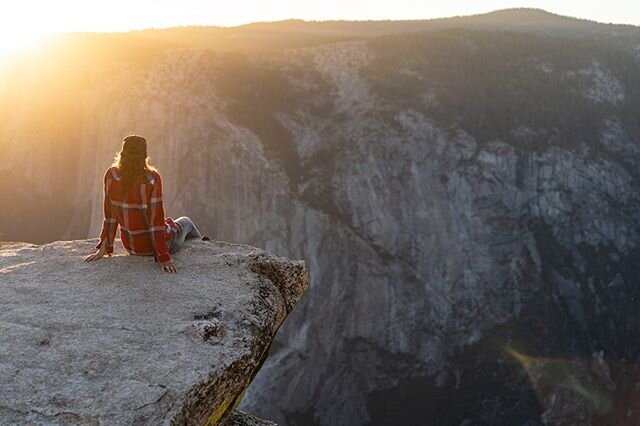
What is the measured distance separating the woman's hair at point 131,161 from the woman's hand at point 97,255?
2.70 feet

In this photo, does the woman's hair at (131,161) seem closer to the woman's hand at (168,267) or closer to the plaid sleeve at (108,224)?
the plaid sleeve at (108,224)

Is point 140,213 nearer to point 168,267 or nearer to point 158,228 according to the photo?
point 158,228

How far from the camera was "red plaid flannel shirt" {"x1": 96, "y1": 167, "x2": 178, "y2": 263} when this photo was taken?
6020mm

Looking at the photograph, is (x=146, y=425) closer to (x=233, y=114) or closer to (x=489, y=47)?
(x=233, y=114)

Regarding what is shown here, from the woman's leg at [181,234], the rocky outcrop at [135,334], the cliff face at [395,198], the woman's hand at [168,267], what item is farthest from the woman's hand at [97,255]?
the cliff face at [395,198]

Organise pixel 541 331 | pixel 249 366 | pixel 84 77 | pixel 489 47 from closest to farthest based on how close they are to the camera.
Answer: pixel 249 366
pixel 541 331
pixel 84 77
pixel 489 47

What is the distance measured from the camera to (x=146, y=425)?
3.69m

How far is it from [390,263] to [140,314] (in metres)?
24.3

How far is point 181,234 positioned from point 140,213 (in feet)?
3.33

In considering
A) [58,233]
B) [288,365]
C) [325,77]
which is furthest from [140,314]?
[325,77]

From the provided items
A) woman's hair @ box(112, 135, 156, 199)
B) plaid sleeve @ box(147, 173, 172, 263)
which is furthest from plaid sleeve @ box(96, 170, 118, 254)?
plaid sleeve @ box(147, 173, 172, 263)

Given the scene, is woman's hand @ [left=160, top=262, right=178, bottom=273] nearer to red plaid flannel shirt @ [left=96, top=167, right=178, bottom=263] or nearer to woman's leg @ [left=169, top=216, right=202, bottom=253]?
red plaid flannel shirt @ [left=96, top=167, right=178, bottom=263]

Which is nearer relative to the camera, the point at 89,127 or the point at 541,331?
the point at 541,331

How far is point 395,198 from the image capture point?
1196 inches
